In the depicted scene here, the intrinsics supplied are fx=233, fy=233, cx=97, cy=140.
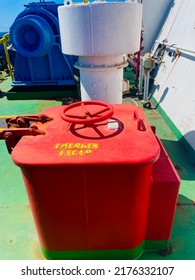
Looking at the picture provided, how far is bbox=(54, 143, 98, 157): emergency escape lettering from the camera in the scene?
1.37 metres

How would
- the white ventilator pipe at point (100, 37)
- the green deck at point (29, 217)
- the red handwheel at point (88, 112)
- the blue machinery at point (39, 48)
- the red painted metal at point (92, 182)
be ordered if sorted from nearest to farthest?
the red painted metal at point (92, 182), the red handwheel at point (88, 112), the green deck at point (29, 217), the white ventilator pipe at point (100, 37), the blue machinery at point (39, 48)

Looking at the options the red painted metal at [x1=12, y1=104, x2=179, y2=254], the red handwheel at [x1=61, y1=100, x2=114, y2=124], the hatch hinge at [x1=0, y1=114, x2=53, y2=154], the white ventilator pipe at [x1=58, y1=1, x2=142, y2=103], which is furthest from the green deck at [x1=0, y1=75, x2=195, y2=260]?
the white ventilator pipe at [x1=58, y1=1, x2=142, y2=103]

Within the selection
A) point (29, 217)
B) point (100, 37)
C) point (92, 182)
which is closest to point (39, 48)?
point (100, 37)

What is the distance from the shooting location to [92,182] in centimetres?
139

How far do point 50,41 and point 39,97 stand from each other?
125cm

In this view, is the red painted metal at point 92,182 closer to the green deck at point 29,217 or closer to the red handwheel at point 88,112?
the red handwheel at point 88,112

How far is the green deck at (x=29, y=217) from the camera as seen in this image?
6.24 feet

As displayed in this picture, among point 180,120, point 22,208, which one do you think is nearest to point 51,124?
point 22,208

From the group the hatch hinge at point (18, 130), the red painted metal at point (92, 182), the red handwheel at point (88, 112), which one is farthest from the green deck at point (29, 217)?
the red handwheel at point (88, 112)

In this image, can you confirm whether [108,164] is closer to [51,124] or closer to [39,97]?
[51,124]

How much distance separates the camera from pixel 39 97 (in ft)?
17.6

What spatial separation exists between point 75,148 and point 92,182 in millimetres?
230

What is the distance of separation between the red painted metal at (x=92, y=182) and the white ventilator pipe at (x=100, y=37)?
0.82 meters

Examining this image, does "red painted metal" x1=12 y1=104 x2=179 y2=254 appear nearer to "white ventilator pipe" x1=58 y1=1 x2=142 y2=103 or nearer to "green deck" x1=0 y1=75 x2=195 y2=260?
"green deck" x1=0 y1=75 x2=195 y2=260
